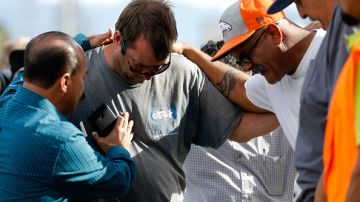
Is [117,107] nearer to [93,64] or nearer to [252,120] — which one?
[93,64]

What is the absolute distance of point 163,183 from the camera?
468cm

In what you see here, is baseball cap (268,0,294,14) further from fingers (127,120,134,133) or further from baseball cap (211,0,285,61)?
fingers (127,120,134,133)

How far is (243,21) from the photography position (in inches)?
168

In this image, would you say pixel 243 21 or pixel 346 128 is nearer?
pixel 346 128

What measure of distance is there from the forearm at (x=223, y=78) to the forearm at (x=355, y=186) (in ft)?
6.83

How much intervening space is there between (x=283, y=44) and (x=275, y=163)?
4.39 ft

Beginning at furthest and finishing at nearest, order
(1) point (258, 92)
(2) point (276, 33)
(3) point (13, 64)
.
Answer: (3) point (13, 64), (1) point (258, 92), (2) point (276, 33)

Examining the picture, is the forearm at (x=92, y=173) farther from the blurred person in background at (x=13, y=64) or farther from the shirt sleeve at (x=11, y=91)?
the blurred person in background at (x=13, y=64)

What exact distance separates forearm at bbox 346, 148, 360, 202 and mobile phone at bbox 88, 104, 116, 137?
203 centimetres

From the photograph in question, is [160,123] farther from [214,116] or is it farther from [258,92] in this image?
[258,92]

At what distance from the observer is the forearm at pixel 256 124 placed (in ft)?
15.8

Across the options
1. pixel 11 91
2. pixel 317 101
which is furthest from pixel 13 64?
pixel 317 101

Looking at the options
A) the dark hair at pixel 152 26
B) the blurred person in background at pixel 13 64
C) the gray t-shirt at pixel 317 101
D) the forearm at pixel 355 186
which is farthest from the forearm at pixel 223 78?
the blurred person in background at pixel 13 64

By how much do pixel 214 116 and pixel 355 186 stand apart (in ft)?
7.09
